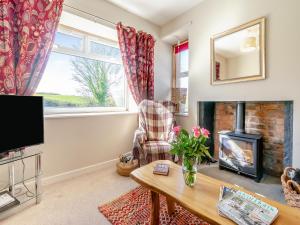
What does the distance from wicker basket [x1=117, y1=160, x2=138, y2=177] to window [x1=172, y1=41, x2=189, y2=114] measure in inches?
55.5

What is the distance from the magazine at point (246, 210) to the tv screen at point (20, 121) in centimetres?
176

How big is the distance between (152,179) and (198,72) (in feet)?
6.81

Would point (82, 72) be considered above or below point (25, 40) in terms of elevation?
below

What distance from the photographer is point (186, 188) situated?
1151mm

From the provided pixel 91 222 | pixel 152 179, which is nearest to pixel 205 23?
pixel 152 179

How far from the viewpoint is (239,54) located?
7.55ft

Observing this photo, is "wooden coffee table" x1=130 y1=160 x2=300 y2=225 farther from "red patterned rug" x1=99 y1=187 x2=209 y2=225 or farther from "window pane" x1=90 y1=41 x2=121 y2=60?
"window pane" x1=90 y1=41 x2=121 y2=60

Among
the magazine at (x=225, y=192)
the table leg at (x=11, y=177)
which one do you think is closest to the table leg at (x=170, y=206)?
the magazine at (x=225, y=192)

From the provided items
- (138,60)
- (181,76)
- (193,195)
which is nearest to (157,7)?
(138,60)

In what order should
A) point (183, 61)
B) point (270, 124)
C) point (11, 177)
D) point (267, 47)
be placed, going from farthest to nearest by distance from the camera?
point (183, 61) → point (270, 124) → point (267, 47) → point (11, 177)

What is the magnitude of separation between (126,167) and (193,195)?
1399 mm

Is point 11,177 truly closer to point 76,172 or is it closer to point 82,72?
point 76,172

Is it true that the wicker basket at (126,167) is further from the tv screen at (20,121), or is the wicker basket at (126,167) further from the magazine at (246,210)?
the magazine at (246,210)

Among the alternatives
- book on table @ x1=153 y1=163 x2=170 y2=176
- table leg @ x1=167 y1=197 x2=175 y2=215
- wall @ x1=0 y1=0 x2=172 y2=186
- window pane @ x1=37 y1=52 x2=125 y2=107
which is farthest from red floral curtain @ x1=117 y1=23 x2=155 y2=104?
table leg @ x1=167 y1=197 x2=175 y2=215
